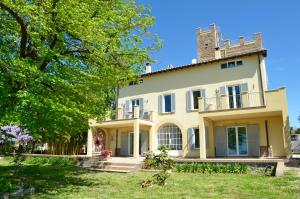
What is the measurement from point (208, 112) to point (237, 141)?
3.72m

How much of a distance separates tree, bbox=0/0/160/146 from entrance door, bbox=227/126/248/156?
35.1 ft

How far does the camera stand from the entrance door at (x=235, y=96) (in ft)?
62.3

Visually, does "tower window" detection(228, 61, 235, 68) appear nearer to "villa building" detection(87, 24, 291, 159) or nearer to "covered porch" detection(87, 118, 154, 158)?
"villa building" detection(87, 24, 291, 159)

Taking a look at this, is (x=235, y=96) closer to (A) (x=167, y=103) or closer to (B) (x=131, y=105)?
(A) (x=167, y=103)

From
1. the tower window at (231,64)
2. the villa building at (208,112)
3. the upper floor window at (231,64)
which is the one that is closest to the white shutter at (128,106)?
the villa building at (208,112)

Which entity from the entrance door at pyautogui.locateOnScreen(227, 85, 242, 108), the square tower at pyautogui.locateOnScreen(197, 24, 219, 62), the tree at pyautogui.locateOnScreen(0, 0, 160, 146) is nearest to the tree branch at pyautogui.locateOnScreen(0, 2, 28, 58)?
the tree at pyautogui.locateOnScreen(0, 0, 160, 146)

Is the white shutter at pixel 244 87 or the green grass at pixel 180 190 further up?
the white shutter at pixel 244 87

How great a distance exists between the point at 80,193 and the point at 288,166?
1177 centimetres

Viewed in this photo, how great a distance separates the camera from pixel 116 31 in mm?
10914

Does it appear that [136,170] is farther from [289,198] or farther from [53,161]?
Result: [289,198]

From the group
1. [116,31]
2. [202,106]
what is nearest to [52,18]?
[116,31]

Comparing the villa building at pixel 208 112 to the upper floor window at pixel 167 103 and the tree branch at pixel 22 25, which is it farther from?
the tree branch at pixel 22 25

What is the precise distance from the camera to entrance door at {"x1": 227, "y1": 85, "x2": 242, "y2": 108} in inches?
748

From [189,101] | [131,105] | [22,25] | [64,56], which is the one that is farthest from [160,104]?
[22,25]
